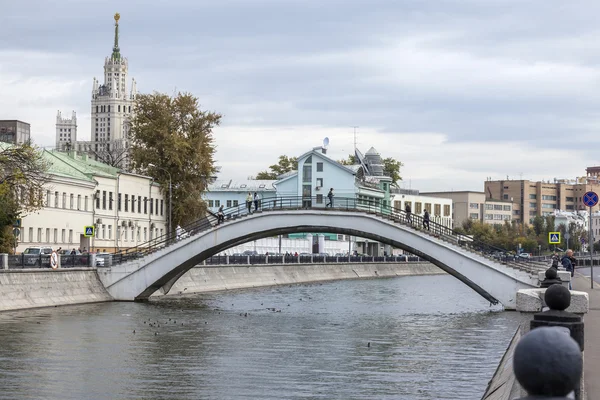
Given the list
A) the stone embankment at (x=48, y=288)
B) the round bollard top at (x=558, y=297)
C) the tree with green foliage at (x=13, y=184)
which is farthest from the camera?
the tree with green foliage at (x=13, y=184)

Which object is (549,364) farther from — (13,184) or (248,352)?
(13,184)

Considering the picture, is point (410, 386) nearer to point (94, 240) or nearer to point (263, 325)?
point (263, 325)

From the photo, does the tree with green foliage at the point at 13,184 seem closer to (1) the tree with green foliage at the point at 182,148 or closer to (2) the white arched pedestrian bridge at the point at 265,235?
(2) the white arched pedestrian bridge at the point at 265,235

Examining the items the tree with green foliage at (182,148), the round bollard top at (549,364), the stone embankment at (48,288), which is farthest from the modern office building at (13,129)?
the round bollard top at (549,364)

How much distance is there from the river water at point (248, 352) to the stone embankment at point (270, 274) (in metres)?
14.9

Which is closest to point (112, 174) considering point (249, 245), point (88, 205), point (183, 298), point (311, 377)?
point (88, 205)

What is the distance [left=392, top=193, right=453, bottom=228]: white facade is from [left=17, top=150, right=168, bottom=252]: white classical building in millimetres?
66662

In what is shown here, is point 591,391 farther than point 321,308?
No

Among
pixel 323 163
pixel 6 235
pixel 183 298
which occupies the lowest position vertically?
pixel 183 298

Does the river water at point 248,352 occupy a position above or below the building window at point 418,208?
below

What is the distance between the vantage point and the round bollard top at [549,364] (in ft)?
12.3

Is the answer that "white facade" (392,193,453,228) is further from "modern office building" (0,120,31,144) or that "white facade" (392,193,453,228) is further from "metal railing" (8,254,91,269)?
"metal railing" (8,254,91,269)

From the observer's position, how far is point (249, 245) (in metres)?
96.2

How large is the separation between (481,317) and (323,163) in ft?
252
